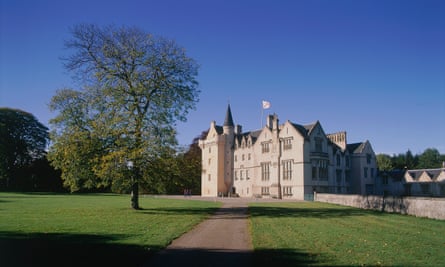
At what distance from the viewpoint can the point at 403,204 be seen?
96.0 feet

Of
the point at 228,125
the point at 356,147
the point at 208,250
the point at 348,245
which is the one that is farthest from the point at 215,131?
the point at 208,250

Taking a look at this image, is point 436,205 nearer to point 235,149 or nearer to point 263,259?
point 263,259

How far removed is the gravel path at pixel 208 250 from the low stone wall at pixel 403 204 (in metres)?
14.8

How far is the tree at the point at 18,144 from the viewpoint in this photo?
232ft

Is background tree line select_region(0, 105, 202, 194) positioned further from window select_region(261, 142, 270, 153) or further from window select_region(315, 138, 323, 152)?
window select_region(315, 138, 323, 152)

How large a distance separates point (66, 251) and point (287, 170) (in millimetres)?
53070

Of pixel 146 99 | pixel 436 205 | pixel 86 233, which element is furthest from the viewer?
pixel 146 99

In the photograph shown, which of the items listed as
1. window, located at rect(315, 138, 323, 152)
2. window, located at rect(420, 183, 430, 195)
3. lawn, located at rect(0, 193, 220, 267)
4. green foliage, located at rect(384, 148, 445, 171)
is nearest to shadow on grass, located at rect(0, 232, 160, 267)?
lawn, located at rect(0, 193, 220, 267)

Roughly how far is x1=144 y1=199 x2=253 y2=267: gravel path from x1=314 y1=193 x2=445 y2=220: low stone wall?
48.4 ft

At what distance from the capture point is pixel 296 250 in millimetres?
12383

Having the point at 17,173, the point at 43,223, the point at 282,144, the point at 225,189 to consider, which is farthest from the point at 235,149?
the point at 43,223

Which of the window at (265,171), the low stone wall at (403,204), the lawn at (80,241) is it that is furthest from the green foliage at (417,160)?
the lawn at (80,241)

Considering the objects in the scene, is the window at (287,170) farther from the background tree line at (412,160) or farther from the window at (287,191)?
the background tree line at (412,160)

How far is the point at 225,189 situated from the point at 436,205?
2158 inches
